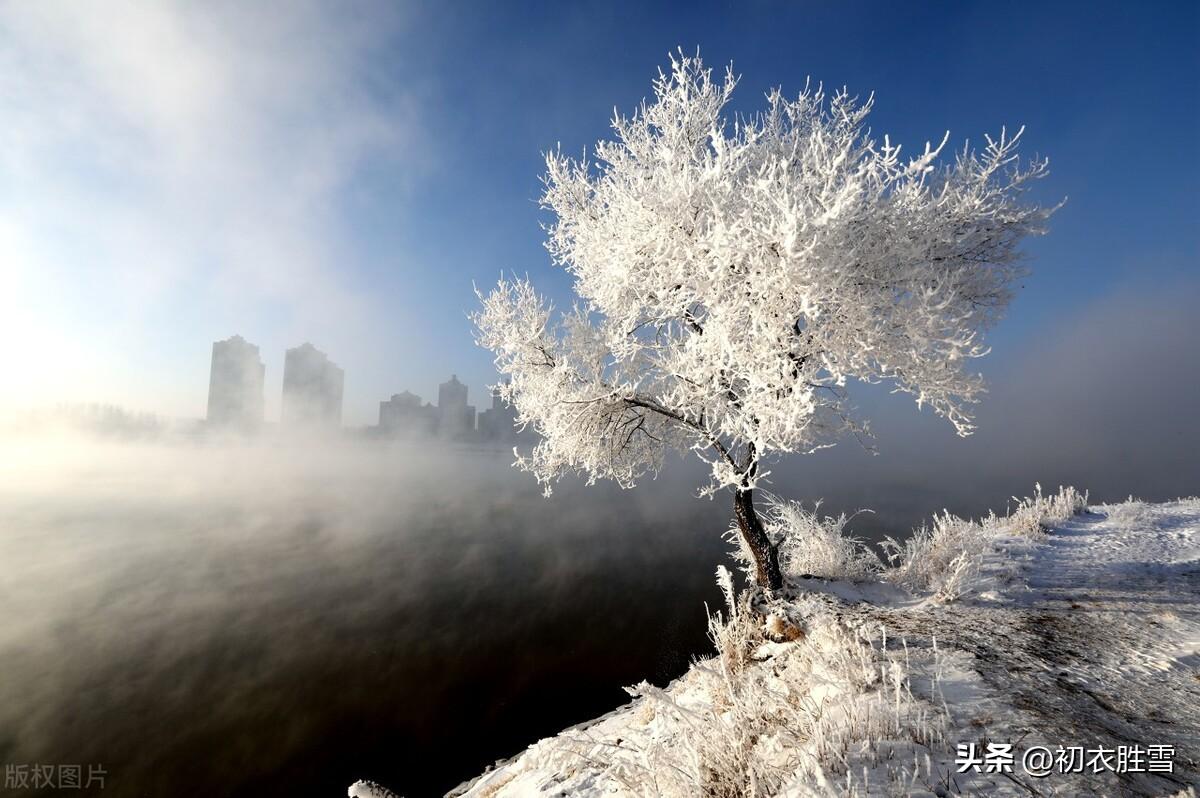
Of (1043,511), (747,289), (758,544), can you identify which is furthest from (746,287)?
(1043,511)

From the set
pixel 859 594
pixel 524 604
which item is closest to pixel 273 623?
pixel 524 604

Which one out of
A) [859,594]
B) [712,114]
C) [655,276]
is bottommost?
[859,594]

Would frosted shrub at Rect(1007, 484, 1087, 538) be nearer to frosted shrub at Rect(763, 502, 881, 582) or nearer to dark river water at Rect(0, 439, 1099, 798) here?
frosted shrub at Rect(763, 502, 881, 582)

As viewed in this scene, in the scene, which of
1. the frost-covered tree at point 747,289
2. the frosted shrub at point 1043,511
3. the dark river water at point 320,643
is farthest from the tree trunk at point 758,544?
the frosted shrub at point 1043,511

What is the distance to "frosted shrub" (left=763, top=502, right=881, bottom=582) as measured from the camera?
851cm

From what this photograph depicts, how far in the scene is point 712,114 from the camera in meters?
7.79

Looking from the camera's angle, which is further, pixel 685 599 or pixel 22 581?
pixel 22 581

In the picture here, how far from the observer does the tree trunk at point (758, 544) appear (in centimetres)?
730

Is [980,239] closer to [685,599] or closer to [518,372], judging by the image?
[518,372]

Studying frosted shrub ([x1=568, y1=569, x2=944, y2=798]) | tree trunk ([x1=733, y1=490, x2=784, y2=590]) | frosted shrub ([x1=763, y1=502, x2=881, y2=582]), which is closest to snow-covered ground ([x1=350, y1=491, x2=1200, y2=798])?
frosted shrub ([x1=568, y1=569, x2=944, y2=798])

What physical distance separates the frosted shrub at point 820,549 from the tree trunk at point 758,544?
1135 mm

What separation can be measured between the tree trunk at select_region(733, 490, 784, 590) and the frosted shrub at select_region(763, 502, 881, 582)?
1.14 m

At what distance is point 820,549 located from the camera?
29.3 ft

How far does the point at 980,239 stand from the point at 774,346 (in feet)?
13.2
